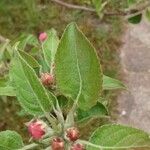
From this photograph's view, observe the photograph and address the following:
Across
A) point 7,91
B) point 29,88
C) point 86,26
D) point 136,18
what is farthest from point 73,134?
point 86,26

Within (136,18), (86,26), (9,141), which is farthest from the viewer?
(86,26)

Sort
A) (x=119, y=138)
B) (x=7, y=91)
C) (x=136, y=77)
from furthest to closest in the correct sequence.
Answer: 1. (x=136, y=77)
2. (x=7, y=91)
3. (x=119, y=138)

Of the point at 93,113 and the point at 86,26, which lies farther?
the point at 86,26

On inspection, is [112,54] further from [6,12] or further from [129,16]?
→ [129,16]

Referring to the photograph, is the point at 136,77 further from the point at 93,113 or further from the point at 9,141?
the point at 9,141

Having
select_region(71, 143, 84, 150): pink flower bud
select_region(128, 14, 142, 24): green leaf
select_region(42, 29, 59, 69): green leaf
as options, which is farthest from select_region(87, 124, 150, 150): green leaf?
select_region(128, 14, 142, 24): green leaf

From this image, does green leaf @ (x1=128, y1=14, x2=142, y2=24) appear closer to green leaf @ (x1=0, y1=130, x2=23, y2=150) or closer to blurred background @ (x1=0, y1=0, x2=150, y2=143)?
green leaf @ (x1=0, y1=130, x2=23, y2=150)
